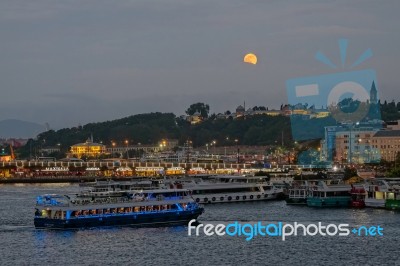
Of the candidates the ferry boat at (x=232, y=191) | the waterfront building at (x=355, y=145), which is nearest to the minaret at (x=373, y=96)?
the waterfront building at (x=355, y=145)

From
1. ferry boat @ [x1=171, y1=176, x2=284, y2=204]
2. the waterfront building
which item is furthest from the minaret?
ferry boat @ [x1=171, y1=176, x2=284, y2=204]

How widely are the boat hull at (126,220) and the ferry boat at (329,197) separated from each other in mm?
7467

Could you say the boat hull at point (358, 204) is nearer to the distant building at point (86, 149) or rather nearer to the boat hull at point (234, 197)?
the boat hull at point (234, 197)

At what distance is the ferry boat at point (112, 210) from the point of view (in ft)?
86.2

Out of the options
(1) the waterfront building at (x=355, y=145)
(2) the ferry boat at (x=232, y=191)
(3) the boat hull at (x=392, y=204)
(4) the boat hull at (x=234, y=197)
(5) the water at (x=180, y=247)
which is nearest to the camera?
(5) the water at (x=180, y=247)

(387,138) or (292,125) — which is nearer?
(387,138)

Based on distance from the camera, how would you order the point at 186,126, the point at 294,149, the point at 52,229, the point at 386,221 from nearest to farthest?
the point at 52,229
the point at 386,221
the point at 294,149
the point at 186,126

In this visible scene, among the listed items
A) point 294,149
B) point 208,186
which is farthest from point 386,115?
point 208,186

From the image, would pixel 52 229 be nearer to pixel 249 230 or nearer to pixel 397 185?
pixel 249 230

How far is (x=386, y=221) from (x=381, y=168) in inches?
1018

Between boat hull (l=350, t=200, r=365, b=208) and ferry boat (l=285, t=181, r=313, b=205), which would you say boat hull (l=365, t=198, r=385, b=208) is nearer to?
boat hull (l=350, t=200, r=365, b=208)

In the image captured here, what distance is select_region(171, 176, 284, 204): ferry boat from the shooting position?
3694 cm

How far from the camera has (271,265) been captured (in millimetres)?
21078

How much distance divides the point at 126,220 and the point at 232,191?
11.6 metres
